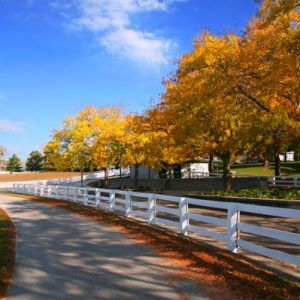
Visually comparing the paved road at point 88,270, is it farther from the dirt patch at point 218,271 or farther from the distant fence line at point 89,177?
the distant fence line at point 89,177

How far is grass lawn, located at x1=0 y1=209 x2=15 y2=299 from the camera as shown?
22.6 ft

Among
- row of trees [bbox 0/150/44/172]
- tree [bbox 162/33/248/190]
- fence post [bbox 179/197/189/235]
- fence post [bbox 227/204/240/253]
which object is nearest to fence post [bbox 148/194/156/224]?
fence post [bbox 179/197/189/235]

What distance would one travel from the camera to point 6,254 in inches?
365

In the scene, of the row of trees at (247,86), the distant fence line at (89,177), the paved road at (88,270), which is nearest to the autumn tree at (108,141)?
the row of trees at (247,86)

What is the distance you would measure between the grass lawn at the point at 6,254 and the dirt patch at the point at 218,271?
2691mm

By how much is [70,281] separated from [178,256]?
104 inches

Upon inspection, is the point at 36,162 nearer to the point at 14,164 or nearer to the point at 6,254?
the point at 14,164

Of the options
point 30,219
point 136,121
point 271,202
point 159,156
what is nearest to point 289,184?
point 159,156

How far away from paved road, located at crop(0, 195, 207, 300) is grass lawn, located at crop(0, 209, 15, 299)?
0.40 ft

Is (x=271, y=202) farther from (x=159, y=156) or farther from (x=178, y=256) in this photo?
(x=159, y=156)

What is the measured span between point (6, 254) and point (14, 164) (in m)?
131

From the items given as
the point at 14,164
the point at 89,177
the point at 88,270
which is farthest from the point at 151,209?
the point at 14,164

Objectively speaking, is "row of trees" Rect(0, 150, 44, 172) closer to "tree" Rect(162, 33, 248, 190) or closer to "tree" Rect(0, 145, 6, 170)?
"tree" Rect(0, 145, 6, 170)

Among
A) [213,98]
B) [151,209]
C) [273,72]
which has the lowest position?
[151,209]
